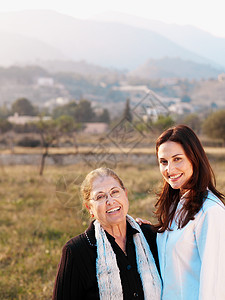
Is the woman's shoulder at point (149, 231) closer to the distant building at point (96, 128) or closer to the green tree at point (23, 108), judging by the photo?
the distant building at point (96, 128)

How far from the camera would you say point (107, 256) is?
229 centimetres

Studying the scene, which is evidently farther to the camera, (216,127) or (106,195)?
(216,127)

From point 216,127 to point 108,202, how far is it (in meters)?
26.9

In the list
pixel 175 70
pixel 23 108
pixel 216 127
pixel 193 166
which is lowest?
pixel 23 108

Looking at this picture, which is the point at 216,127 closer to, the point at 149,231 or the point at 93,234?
the point at 149,231

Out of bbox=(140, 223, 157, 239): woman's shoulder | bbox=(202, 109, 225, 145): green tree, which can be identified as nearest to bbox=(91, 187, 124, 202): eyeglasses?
bbox=(140, 223, 157, 239): woman's shoulder

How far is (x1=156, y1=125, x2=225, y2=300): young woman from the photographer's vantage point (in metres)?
1.96

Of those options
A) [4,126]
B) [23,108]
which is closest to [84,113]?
[23,108]

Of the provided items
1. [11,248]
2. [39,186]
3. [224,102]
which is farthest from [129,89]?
[11,248]

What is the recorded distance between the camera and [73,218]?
8242mm

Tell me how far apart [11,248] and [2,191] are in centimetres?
599

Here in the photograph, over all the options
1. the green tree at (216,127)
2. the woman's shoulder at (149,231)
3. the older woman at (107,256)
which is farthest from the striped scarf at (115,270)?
the green tree at (216,127)

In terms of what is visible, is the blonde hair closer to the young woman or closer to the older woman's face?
the older woman's face

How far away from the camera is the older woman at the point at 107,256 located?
89.1 inches
